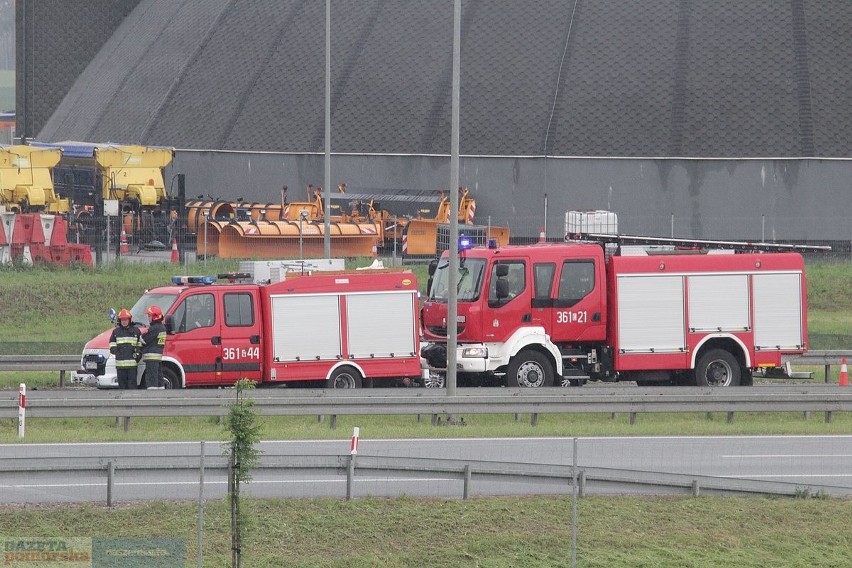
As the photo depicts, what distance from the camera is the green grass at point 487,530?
13005 millimetres

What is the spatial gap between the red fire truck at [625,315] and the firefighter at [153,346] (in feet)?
17.4

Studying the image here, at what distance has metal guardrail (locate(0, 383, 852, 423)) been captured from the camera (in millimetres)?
20188

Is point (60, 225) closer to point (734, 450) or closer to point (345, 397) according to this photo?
point (345, 397)

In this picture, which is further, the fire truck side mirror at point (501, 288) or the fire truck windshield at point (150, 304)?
the fire truck side mirror at point (501, 288)

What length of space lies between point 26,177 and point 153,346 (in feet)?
87.3

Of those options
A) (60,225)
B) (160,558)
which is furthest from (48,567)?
(60,225)

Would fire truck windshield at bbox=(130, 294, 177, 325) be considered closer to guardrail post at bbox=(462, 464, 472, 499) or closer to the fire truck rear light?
the fire truck rear light

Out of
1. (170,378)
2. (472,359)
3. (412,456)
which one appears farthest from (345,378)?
(412,456)

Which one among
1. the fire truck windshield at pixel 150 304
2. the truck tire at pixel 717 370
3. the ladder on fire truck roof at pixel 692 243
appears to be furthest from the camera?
the ladder on fire truck roof at pixel 692 243

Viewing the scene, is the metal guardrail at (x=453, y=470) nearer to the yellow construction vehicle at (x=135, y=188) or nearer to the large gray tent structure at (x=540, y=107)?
the yellow construction vehicle at (x=135, y=188)

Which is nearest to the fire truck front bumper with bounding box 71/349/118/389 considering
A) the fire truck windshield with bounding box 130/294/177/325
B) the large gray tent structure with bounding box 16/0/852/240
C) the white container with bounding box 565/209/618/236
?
the fire truck windshield with bounding box 130/294/177/325

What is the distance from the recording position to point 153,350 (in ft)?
73.2

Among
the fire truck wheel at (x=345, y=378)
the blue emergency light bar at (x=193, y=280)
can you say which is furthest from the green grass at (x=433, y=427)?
the blue emergency light bar at (x=193, y=280)

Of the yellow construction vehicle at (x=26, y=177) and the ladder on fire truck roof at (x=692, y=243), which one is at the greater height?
the yellow construction vehicle at (x=26, y=177)
